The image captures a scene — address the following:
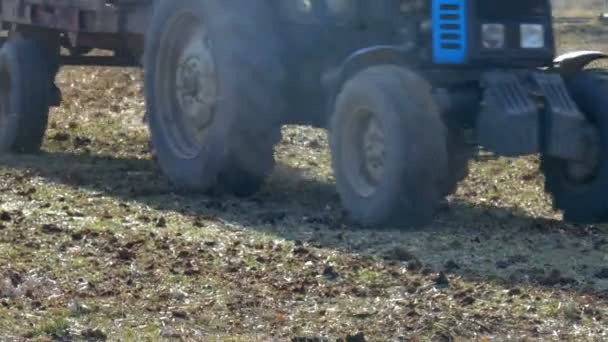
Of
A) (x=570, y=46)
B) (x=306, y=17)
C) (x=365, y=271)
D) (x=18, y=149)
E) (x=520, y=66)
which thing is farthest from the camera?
(x=570, y=46)

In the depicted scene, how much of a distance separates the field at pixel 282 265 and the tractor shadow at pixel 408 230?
2 centimetres

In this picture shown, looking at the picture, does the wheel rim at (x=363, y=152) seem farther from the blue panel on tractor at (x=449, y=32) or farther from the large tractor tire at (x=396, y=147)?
the blue panel on tractor at (x=449, y=32)

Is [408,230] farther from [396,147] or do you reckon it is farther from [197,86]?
[197,86]

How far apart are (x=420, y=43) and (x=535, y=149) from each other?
110 centimetres

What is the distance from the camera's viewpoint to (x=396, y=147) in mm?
8938

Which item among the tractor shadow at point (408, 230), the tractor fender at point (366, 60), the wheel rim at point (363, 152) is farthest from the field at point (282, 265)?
the tractor fender at point (366, 60)

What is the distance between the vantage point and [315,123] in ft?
34.5

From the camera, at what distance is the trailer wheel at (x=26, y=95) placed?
13.0 metres

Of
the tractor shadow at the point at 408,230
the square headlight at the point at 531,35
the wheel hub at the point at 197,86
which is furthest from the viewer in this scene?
the wheel hub at the point at 197,86

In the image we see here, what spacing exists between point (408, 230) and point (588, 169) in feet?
4.29

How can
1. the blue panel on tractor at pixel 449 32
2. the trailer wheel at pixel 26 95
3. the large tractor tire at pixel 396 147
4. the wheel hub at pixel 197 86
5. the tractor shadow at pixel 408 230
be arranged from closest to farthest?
1. the tractor shadow at pixel 408 230
2. the large tractor tire at pixel 396 147
3. the blue panel on tractor at pixel 449 32
4. the wheel hub at pixel 197 86
5. the trailer wheel at pixel 26 95

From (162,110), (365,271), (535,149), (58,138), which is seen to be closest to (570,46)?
(58,138)

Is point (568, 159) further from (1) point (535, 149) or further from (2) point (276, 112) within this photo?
(2) point (276, 112)

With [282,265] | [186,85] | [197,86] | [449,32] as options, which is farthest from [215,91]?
[282,265]
